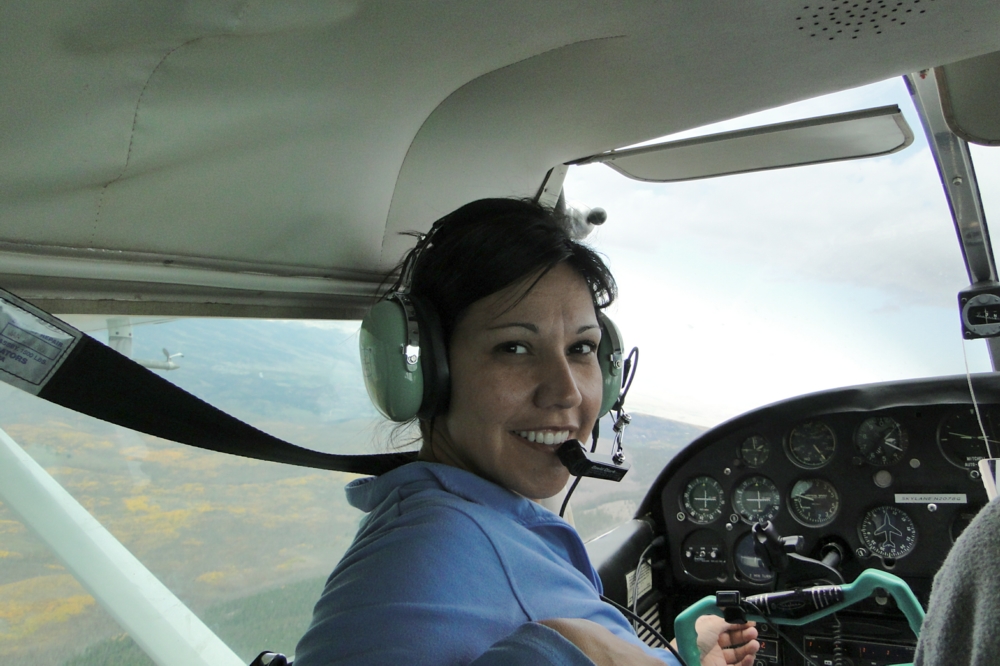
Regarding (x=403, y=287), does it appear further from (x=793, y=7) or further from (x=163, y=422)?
(x=793, y=7)

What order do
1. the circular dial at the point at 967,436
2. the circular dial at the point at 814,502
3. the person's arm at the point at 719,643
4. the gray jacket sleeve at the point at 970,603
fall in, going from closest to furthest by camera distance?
the gray jacket sleeve at the point at 970,603 < the person's arm at the point at 719,643 < the circular dial at the point at 967,436 < the circular dial at the point at 814,502

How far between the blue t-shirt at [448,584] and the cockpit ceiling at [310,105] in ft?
1.57

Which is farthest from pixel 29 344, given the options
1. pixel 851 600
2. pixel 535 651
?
pixel 851 600

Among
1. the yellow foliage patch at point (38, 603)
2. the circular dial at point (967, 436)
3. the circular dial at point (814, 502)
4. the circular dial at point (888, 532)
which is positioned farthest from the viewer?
the circular dial at point (814, 502)

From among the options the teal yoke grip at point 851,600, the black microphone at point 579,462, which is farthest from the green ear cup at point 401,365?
the teal yoke grip at point 851,600

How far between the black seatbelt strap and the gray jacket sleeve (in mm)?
933

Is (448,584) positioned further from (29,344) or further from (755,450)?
(755,450)

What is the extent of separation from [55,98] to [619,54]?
783 mm

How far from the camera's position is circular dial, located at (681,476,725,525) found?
9.25 feet

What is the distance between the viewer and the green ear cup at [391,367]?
3.49 feet

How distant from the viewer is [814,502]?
2717 millimetres

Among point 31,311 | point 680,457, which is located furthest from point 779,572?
point 31,311

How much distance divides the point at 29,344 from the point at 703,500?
2.55m

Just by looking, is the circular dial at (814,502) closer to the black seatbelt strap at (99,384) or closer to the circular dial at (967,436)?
the circular dial at (967,436)
